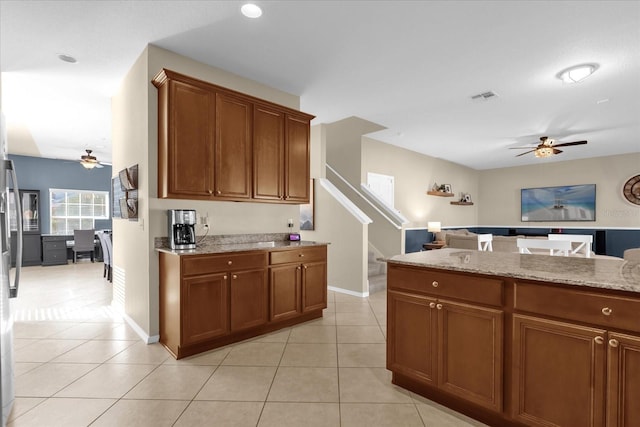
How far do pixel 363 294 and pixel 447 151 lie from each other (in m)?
4.90

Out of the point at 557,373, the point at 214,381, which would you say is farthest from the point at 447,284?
the point at 214,381

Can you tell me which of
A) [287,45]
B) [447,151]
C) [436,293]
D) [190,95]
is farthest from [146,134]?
[447,151]

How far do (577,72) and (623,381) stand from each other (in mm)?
3498

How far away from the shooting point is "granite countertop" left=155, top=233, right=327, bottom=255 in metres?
2.94

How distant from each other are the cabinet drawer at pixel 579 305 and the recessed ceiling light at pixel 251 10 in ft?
9.04

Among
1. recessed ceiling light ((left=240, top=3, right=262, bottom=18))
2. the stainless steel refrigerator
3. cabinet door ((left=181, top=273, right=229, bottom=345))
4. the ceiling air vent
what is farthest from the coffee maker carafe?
the ceiling air vent

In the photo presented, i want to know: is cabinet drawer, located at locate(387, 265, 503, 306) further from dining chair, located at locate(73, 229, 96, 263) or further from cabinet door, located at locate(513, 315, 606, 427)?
dining chair, located at locate(73, 229, 96, 263)

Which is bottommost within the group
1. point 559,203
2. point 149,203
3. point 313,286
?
point 313,286

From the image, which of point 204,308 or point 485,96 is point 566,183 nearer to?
point 485,96

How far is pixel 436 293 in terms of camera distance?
6.79 ft

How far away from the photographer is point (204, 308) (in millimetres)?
2887

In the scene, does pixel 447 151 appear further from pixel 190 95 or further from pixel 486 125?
pixel 190 95

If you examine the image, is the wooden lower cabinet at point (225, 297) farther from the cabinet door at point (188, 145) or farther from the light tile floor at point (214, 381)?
the cabinet door at point (188, 145)

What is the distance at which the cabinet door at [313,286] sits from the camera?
3750 millimetres
